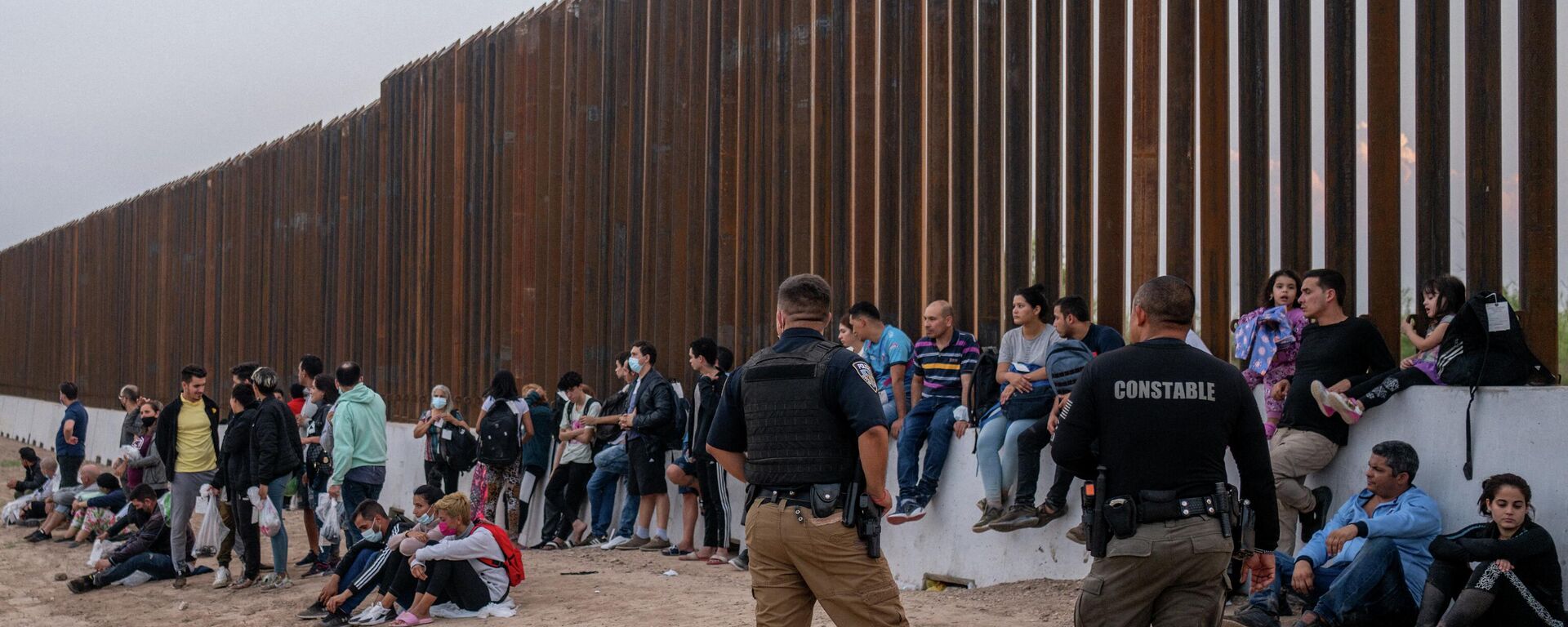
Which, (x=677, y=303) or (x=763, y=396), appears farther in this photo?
(x=677, y=303)

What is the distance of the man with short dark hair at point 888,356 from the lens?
10133mm

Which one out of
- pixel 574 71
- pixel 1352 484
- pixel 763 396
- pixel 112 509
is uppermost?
pixel 574 71

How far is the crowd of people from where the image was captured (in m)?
6.55

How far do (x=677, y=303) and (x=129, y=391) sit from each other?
659 centimetres

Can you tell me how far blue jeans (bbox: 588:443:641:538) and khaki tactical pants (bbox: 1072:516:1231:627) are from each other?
841 centimetres

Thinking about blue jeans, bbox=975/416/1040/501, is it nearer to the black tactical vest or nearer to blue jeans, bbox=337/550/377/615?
the black tactical vest

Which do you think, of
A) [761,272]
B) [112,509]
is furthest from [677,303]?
[112,509]

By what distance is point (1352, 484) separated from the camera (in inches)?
281

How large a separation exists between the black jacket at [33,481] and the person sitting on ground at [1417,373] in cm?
1639

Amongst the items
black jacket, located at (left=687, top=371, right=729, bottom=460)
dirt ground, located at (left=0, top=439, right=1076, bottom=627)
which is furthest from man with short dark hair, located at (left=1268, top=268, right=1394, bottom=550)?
black jacket, located at (left=687, top=371, right=729, bottom=460)

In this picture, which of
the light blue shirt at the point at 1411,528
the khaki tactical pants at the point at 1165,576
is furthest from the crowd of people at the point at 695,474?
the khaki tactical pants at the point at 1165,576

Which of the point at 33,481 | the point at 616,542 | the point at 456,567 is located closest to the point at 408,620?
the point at 456,567

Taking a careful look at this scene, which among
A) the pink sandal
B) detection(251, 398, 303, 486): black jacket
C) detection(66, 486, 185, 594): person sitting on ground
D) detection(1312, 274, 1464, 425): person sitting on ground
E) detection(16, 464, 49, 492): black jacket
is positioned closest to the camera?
detection(1312, 274, 1464, 425): person sitting on ground

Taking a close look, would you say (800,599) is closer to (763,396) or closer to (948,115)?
(763,396)
